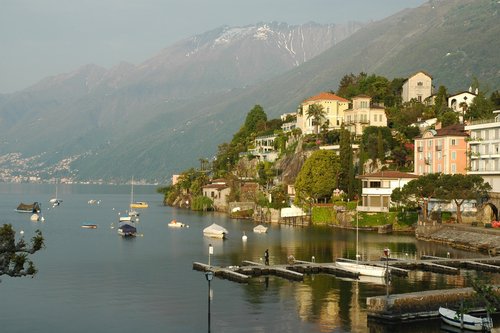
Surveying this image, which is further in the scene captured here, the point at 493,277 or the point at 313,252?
the point at 313,252

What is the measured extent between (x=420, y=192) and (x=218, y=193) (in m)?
74.4

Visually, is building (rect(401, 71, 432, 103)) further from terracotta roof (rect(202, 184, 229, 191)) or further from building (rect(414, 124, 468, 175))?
building (rect(414, 124, 468, 175))

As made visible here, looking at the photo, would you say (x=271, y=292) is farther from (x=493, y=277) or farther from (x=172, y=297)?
(x=493, y=277)

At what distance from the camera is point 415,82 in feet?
546

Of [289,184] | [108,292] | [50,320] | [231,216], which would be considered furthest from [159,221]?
[50,320]

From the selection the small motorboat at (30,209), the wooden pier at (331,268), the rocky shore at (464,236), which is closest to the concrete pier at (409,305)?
the wooden pier at (331,268)

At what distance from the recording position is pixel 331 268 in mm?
69375

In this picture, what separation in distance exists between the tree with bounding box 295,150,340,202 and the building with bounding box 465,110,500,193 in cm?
2442

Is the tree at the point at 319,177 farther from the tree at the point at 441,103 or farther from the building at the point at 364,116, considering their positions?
the tree at the point at 441,103

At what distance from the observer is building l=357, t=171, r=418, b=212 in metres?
114

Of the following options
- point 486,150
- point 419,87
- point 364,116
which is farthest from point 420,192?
point 419,87

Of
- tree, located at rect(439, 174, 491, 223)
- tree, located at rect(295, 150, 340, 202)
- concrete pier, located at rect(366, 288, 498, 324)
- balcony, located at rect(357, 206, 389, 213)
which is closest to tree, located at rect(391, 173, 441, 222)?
tree, located at rect(439, 174, 491, 223)

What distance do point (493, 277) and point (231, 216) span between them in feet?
287

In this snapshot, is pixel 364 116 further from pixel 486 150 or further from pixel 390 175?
pixel 486 150
